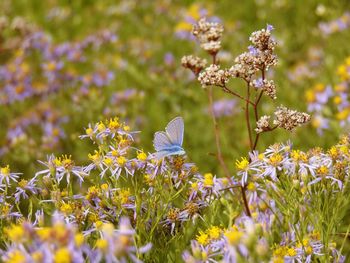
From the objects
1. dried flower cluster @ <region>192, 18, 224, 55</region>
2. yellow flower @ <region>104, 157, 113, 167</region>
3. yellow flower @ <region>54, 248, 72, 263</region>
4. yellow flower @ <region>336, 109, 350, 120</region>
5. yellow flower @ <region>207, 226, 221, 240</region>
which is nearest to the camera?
yellow flower @ <region>54, 248, 72, 263</region>

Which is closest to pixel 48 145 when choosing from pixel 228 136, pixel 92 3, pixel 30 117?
pixel 30 117

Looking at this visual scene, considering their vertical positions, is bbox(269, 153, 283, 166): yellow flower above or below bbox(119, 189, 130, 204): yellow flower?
above

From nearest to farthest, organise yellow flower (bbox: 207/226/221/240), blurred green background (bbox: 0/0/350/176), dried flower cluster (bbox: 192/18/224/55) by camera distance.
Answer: yellow flower (bbox: 207/226/221/240) < dried flower cluster (bbox: 192/18/224/55) < blurred green background (bbox: 0/0/350/176)

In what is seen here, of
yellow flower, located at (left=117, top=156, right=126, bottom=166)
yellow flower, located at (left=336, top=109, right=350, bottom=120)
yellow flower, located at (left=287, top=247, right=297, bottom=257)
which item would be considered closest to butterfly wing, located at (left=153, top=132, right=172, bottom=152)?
yellow flower, located at (left=117, top=156, right=126, bottom=166)

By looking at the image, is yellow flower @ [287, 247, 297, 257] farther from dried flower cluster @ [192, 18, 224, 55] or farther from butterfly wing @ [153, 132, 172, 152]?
dried flower cluster @ [192, 18, 224, 55]

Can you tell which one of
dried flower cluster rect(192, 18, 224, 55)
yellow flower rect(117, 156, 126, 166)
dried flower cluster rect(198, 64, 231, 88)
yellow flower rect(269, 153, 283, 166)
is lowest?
yellow flower rect(269, 153, 283, 166)

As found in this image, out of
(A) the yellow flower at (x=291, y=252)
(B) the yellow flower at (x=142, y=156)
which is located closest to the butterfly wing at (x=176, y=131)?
(B) the yellow flower at (x=142, y=156)

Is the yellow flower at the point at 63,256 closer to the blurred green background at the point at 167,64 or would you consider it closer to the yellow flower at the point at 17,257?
the yellow flower at the point at 17,257
